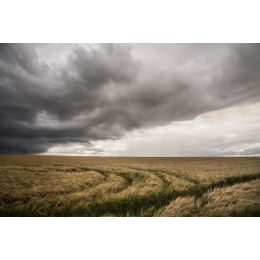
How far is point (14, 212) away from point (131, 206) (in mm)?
4379

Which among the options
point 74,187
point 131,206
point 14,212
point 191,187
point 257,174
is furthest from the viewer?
point 257,174

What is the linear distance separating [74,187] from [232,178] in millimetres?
14063

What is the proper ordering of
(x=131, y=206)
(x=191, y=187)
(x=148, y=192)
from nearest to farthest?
(x=131, y=206)
(x=148, y=192)
(x=191, y=187)

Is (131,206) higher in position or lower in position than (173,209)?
lower

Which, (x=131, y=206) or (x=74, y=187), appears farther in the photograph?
(x=74, y=187)

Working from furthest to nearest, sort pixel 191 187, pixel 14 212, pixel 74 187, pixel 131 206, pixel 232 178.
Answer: pixel 232 178
pixel 191 187
pixel 74 187
pixel 131 206
pixel 14 212

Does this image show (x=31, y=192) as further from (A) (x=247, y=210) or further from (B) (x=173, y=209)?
(A) (x=247, y=210)

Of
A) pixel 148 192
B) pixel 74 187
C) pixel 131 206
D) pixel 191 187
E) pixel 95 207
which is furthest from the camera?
pixel 191 187

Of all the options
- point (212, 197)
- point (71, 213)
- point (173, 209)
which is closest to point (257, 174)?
point (212, 197)

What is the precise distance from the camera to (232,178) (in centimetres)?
1213

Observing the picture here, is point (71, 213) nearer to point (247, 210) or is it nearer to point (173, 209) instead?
point (173, 209)

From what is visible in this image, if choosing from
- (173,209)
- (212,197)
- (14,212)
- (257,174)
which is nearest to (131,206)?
(173,209)

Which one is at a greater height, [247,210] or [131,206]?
[247,210]

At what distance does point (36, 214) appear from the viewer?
4547mm
